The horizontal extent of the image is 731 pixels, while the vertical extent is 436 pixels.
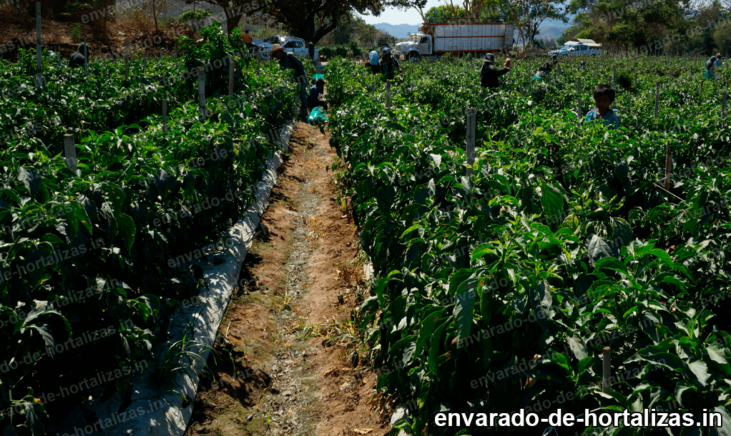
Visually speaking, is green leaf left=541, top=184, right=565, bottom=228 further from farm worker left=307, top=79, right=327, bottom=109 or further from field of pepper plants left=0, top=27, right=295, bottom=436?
farm worker left=307, top=79, right=327, bottom=109

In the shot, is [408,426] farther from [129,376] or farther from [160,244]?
[160,244]

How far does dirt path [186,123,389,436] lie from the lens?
381 centimetres

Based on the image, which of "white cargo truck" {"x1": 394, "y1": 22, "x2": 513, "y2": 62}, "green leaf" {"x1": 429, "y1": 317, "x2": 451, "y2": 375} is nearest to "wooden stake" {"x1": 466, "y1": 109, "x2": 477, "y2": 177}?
"green leaf" {"x1": 429, "y1": 317, "x2": 451, "y2": 375}

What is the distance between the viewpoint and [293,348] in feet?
15.6

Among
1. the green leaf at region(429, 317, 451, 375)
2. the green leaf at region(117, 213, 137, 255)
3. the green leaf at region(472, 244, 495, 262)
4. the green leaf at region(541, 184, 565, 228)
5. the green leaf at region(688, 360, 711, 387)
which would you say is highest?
the green leaf at region(541, 184, 565, 228)

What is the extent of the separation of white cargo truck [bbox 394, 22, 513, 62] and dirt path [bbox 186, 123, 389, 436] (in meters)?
34.8

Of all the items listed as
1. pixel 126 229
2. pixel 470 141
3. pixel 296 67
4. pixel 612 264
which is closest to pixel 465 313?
pixel 612 264

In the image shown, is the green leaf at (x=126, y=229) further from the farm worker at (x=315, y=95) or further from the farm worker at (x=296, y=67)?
the farm worker at (x=315, y=95)

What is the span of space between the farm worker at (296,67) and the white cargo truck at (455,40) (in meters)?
25.0

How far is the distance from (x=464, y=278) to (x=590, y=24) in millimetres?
83553

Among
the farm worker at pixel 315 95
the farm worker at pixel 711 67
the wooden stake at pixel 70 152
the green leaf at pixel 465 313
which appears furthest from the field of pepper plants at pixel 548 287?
the farm worker at pixel 711 67

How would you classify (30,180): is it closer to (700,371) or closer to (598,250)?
(598,250)

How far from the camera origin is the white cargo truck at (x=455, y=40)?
4028 cm

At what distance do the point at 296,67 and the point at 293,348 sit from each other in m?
12.1
